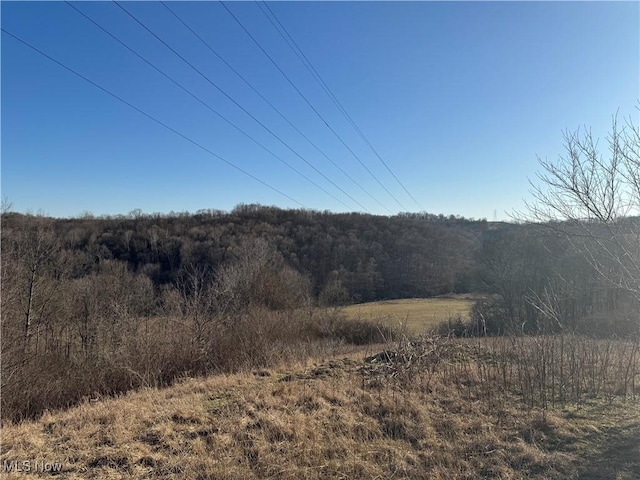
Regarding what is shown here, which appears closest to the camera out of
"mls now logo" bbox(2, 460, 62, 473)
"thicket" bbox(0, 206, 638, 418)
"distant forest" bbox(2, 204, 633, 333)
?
"mls now logo" bbox(2, 460, 62, 473)

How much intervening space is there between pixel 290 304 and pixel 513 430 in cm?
2470

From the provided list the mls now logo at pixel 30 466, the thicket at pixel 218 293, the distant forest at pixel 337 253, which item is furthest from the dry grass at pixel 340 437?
the distant forest at pixel 337 253

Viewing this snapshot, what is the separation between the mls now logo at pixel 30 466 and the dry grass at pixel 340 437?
4.7 inches

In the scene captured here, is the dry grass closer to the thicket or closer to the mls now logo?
the mls now logo

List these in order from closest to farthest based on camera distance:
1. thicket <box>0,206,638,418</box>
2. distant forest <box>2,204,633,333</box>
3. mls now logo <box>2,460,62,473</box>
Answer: mls now logo <box>2,460,62,473</box> < thicket <box>0,206,638,418</box> < distant forest <box>2,204,633,333</box>

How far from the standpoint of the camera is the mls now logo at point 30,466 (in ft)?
16.9

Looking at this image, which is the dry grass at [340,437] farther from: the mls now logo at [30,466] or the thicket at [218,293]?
the thicket at [218,293]

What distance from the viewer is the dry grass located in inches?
204

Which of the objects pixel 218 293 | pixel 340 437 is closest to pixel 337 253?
pixel 218 293

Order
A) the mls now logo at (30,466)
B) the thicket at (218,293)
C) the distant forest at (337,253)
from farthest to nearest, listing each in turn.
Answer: the distant forest at (337,253)
the thicket at (218,293)
the mls now logo at (30,466)

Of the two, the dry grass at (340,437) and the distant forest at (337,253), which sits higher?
the distant forest at (337,253)

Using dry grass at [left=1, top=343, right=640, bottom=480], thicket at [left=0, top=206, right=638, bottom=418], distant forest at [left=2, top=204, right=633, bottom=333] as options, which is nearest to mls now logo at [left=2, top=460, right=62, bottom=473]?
dry grass at [left=1, top=343, right=640, bottom=480]

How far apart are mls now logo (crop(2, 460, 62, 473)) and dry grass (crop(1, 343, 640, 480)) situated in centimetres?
12

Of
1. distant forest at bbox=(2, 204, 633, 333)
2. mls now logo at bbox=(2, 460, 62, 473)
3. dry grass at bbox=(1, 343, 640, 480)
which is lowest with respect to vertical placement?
mls now logo at bbox=(2, 460, 62, 473)
